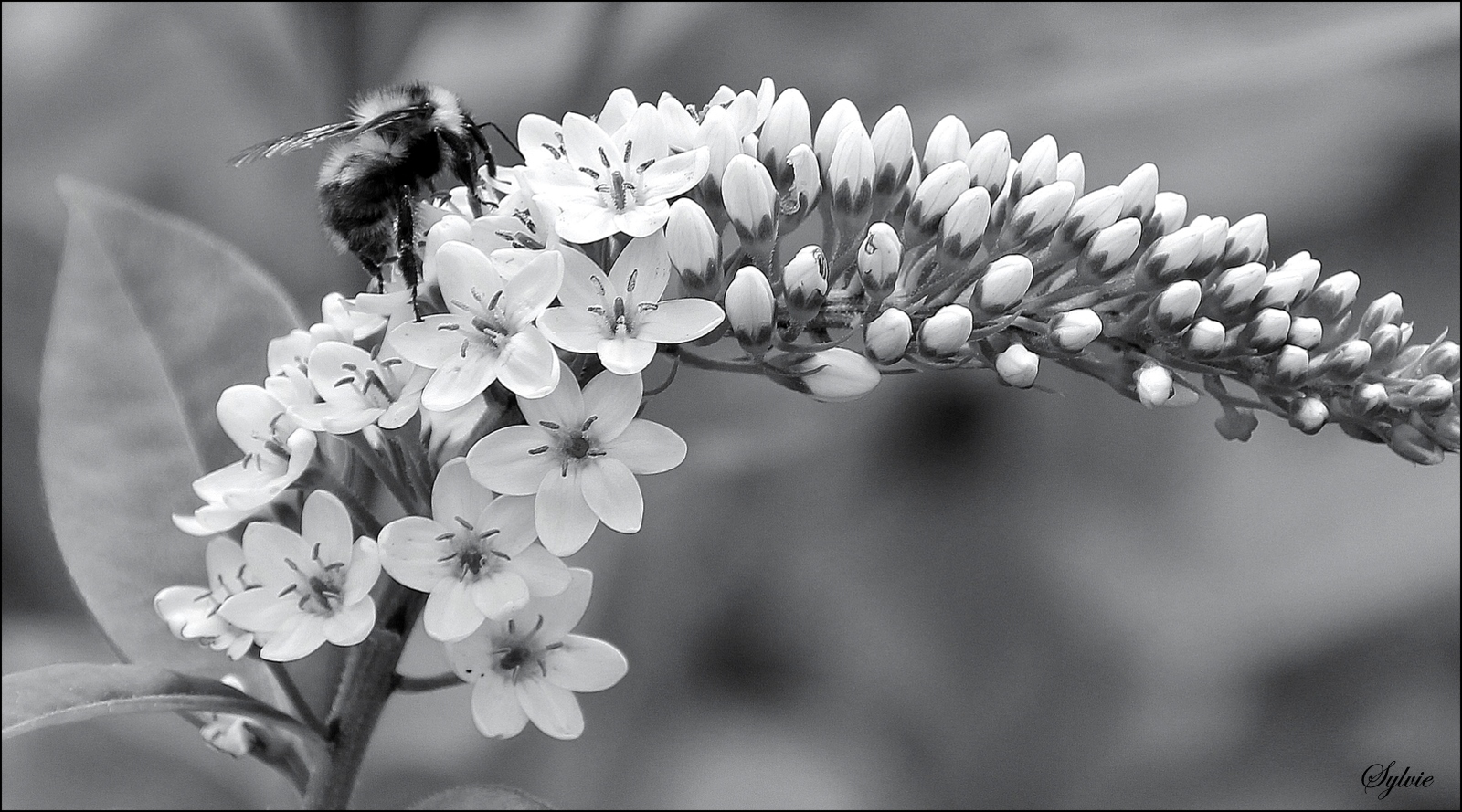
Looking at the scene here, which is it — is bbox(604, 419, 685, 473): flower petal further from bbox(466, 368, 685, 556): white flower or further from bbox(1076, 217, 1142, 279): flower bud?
bbox(1076, 217, 1142, 279): flower bud

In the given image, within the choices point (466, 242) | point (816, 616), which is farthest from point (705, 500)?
point (466, 242)

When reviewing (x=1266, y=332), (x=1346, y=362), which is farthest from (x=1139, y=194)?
(x=1346, y=362)

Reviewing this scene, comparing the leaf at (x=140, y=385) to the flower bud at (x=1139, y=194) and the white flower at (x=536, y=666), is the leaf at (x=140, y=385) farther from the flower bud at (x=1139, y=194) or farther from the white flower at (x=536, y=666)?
the flower bud at (x=1139, y=194)

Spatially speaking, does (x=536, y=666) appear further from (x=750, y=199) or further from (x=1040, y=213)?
(x=1040, y=213)

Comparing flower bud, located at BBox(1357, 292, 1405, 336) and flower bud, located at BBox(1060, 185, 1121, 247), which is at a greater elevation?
flower bud, located at BBox(1060, 185, 1121, 247)

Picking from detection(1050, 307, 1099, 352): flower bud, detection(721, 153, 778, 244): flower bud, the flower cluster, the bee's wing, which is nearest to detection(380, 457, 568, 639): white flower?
the flower cluster

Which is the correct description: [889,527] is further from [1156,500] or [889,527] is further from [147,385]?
[147,385]
